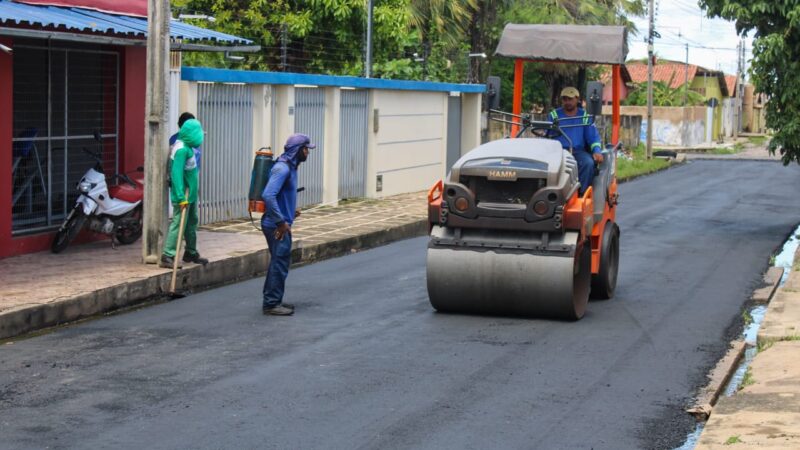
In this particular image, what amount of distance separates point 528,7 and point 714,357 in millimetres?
36652

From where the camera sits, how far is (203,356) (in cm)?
995

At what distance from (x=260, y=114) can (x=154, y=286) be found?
7.02 meters

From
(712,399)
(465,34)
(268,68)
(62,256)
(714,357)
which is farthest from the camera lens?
(465,34)

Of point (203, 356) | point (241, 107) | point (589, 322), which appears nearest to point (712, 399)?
point (589, 322)

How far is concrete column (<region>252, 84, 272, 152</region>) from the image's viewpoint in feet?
64.4

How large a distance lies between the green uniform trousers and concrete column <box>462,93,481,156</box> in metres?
17.3

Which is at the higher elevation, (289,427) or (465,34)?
(465,34)

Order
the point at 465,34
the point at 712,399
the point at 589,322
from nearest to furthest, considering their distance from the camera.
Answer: the point at 712,399 < the point at 589,322 < the point at 465,34

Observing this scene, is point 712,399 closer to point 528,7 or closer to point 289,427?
point 289,427

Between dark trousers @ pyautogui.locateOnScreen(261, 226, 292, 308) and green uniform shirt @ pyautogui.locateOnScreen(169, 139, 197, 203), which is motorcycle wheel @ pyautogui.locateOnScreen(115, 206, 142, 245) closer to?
green uniform shirt @ pyautogui.locateOnScreen(169, 139, 197, 203)

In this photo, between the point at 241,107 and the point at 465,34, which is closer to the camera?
the point at 241,107

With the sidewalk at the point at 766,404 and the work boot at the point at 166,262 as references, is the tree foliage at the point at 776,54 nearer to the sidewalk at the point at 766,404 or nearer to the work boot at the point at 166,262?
the sidewalk at the point at 766,404

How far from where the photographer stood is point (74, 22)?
43.6ft

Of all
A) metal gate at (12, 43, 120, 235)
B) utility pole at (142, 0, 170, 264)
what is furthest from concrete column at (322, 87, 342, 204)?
utility pole at (142, 0, 170, 264)
